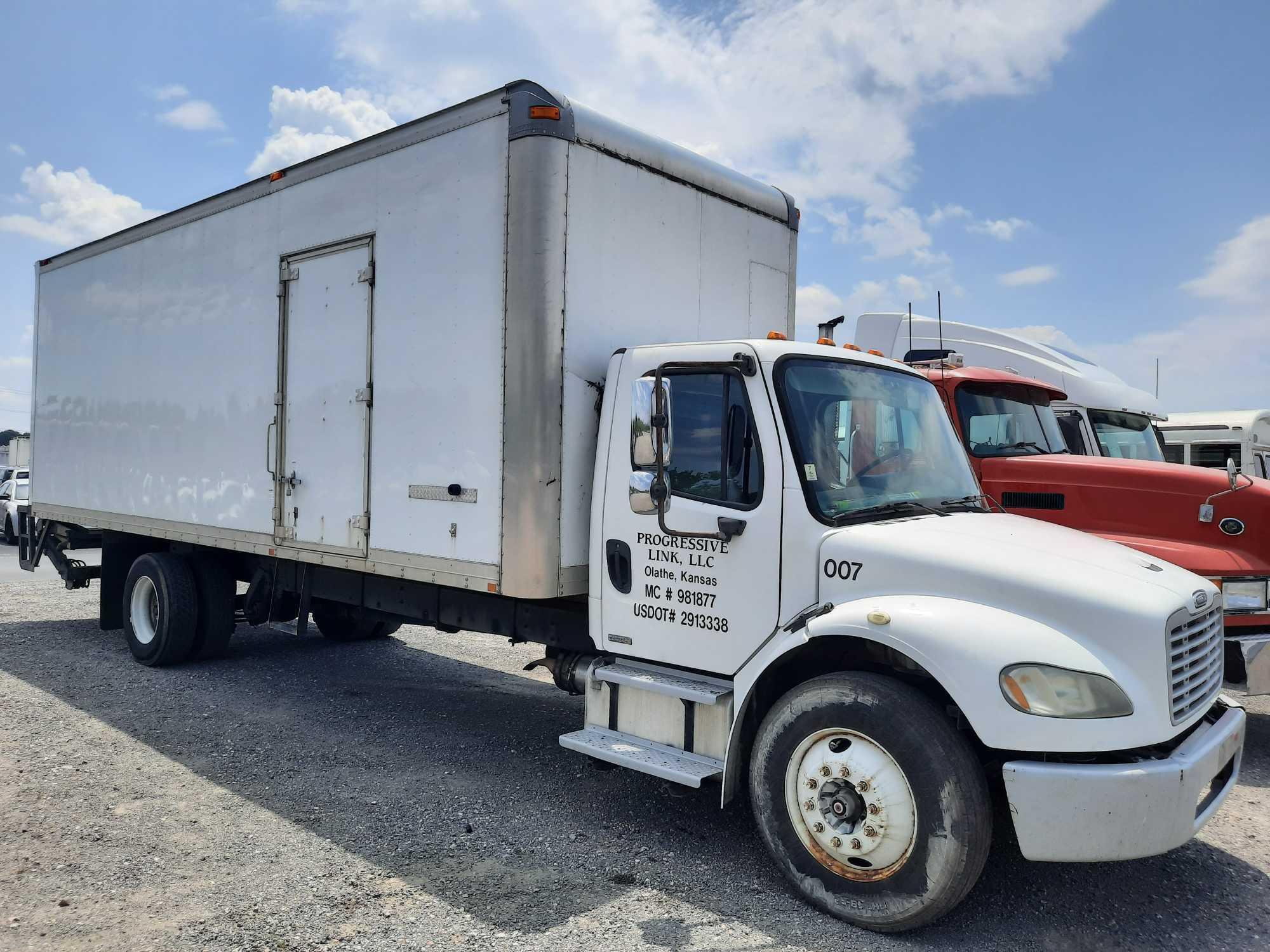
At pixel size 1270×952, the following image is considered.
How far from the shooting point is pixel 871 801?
3596 millimetres

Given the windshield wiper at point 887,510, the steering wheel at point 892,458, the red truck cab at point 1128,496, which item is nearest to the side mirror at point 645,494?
the windshield wiper at point 887,510

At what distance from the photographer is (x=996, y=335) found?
9.70 meters

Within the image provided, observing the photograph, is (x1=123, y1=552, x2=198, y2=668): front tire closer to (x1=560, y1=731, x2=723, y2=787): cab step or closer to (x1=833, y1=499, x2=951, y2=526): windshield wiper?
(x1=560, y1=731, x2=723, y2=787): cab step

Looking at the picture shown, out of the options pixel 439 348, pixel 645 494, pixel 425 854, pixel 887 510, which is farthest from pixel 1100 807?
pixel 439 348

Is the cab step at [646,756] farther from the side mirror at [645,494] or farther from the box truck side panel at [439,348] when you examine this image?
the box truck side panel at [439,348]

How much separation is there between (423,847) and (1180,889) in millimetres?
3389

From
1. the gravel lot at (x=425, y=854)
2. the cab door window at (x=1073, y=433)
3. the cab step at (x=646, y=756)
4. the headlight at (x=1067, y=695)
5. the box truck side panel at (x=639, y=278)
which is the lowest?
the gravel lot at (x=425, y=854)

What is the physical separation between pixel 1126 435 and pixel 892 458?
5369 millimetres

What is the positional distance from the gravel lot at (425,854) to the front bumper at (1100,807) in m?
0.56

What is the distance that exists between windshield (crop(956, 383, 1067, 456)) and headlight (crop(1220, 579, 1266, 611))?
163cm

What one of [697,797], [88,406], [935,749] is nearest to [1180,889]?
[935,749]

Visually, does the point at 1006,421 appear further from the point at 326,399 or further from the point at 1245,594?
the point at 326,399

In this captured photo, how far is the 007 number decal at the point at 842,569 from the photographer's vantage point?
3.86m

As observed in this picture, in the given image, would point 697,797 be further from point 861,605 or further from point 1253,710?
point 1253,710
